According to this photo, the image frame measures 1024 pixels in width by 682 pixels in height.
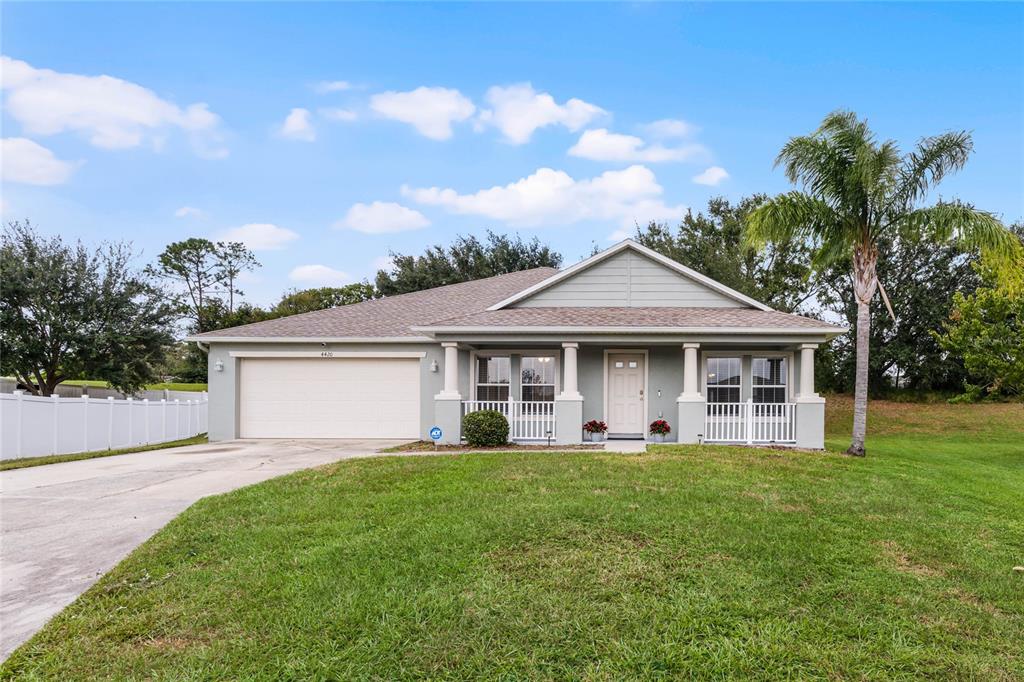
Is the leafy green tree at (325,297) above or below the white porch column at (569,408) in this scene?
above

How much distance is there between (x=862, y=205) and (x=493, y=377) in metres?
8.81

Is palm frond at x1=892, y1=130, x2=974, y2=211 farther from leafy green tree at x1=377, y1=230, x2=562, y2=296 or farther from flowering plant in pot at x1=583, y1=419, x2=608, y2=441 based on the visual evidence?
leafy green tree at x1=377, y1=230, x2=562, y2=296

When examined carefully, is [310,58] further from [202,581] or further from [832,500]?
[832,500]

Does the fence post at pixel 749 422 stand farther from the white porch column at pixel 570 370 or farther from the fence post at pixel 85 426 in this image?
the fence post at pixel 85 426

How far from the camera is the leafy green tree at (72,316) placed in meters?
18.8

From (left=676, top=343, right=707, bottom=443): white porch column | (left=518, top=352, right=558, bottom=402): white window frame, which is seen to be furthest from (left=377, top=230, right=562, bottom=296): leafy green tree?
(left=676, top=343, right=707, bottom=443): white porch column

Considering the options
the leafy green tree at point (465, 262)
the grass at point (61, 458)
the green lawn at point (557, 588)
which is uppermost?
the leafy green tree at point (465, 262)

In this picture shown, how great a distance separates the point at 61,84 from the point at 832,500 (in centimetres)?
1760

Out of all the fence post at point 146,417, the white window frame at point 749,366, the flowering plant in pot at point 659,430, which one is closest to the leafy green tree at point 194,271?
the fence post at point 146,417

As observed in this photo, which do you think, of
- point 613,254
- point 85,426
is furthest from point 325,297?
point 613,254

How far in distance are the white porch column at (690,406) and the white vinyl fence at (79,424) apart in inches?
518

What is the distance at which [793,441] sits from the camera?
11.9 metres

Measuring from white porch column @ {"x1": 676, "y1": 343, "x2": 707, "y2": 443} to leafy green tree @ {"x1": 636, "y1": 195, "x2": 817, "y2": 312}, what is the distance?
16.7 meters

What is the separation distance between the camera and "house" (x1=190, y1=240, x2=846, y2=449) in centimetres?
1188
